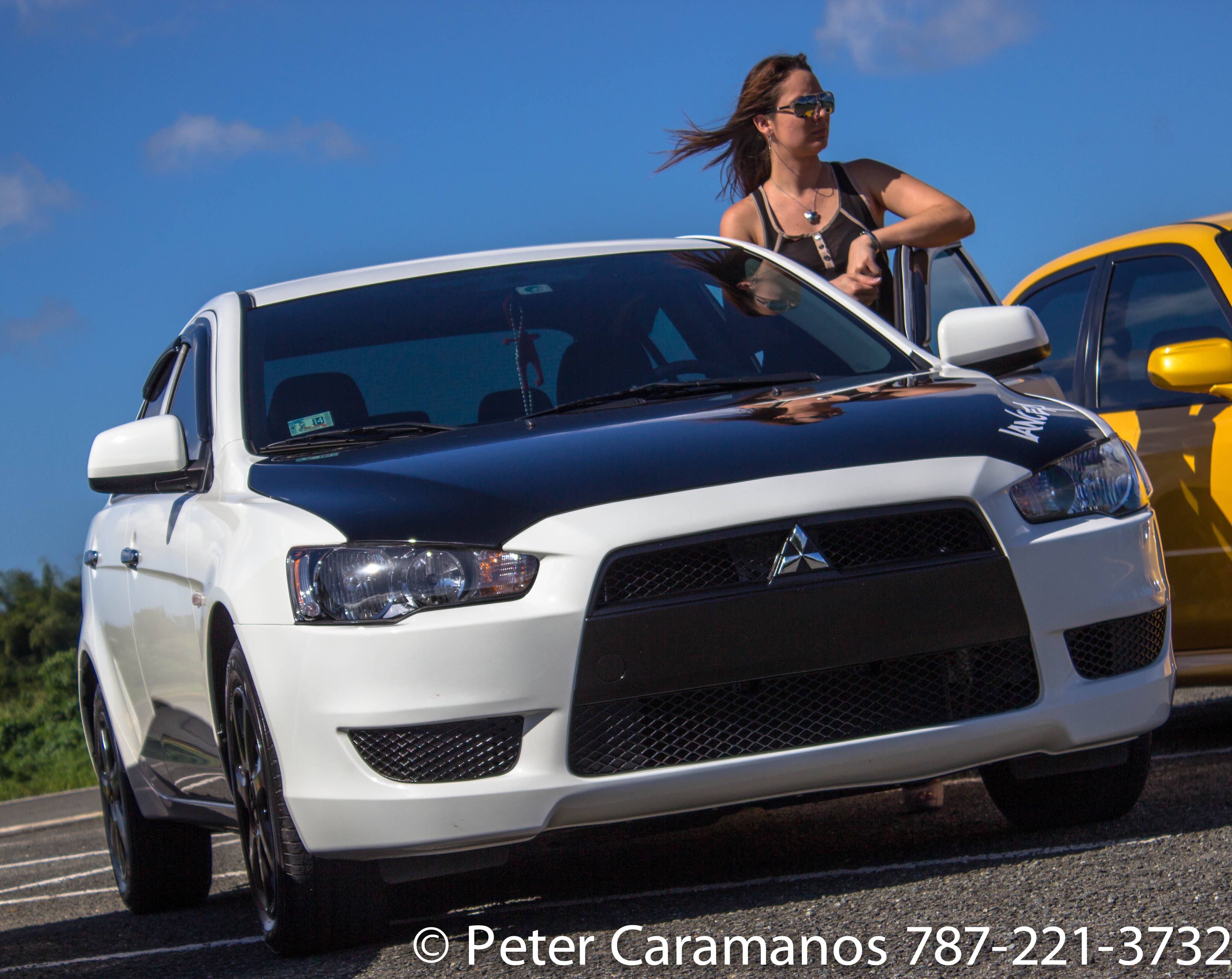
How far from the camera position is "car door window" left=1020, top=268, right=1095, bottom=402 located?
250 inches

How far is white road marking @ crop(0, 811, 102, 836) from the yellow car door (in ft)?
32.3

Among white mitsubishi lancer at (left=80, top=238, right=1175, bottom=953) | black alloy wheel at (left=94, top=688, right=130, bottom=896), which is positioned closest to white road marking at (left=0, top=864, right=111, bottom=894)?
black alloy wheel at (left=94, top=688, right=130, bottom=896)

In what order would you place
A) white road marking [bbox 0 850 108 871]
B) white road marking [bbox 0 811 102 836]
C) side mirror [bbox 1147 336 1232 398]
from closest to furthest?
side mirror [bbox 1147 336 1232 398] → white road marking [bbox 0 850 108 871] → white road marking [bbox 0 811 102 836]

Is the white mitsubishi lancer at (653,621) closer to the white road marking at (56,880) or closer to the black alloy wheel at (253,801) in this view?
the black alloy wheel at (253,801)

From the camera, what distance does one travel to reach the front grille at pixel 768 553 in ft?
11.4

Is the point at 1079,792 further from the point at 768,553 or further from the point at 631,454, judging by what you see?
the point at 631,454

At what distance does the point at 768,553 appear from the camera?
3.53 metres

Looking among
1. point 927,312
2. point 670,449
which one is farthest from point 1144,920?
point 927,312

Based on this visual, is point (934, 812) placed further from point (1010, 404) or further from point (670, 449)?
point (670, 449)

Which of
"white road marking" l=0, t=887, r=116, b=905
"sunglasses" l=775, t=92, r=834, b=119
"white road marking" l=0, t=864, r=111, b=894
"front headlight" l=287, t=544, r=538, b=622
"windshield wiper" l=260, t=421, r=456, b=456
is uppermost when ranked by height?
"sunglasses" l=775, t=92, r=834, b=119

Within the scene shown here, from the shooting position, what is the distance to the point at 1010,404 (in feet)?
13.5

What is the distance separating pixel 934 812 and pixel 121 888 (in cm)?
278

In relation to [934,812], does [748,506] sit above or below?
above

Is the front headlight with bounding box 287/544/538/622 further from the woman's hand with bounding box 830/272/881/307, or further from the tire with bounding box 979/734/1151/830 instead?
the woman's hand with bounding box 830/272/881/307
